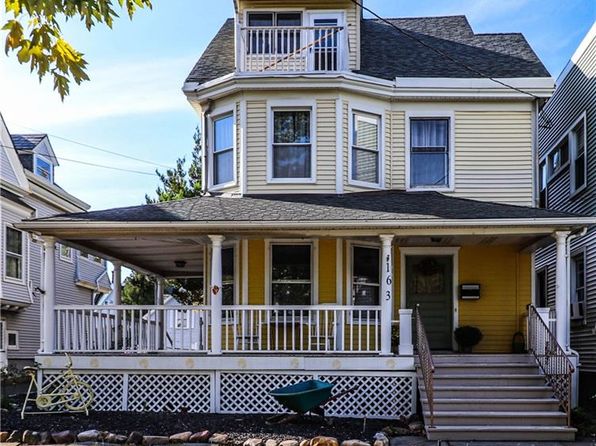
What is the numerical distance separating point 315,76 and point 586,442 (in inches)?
303

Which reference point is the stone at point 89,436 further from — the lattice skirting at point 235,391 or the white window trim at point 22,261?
the white window trim at point 22,261

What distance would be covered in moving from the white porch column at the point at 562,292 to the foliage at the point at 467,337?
1806mm

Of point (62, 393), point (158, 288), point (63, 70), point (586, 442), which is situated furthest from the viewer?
point (158, 288)

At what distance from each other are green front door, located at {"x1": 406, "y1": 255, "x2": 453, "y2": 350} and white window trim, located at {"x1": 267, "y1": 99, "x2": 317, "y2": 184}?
102 inches

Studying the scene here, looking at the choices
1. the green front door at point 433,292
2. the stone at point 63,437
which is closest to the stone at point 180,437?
the stone at point 63,437

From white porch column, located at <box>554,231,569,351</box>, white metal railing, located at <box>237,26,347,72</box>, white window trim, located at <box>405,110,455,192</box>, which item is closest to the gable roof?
white metal railing, located at <box>237,26,347,72</box>

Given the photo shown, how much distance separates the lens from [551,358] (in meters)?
10.1

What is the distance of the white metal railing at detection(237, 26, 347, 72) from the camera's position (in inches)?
513

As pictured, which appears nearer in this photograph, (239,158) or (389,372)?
(389,372)

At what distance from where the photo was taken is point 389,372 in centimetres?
1077

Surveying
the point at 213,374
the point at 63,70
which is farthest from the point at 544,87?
the point at 63,70

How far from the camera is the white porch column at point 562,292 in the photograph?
10594 millimetres

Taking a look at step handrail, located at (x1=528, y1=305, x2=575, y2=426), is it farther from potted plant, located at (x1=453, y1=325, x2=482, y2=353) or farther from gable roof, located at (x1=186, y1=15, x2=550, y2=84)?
gable roof, located at (x1=186, y1=15, x2=550, y2=84)

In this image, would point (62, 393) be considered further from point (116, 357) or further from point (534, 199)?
point (534, 199)
